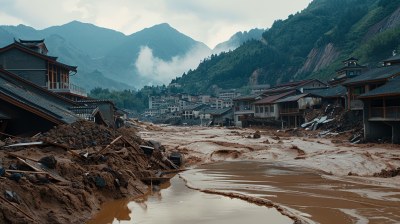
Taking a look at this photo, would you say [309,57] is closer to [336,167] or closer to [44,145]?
[336,167]

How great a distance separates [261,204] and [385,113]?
2167cm

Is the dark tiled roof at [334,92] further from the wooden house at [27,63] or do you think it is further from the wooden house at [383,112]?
the wooden house at [27,63]

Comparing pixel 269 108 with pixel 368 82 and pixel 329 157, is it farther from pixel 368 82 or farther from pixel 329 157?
pixel 329 157

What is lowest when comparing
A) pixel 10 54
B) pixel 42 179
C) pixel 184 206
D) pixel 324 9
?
pixel 184 206

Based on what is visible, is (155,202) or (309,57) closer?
(155,202)

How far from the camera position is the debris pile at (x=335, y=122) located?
38.2 m

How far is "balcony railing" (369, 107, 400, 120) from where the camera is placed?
2898 centimetres

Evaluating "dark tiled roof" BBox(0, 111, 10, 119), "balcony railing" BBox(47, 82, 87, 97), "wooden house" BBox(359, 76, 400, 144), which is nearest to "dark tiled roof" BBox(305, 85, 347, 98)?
"wooden house" BBox(359, 76, 400, 144)

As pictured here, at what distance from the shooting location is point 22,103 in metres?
18.1

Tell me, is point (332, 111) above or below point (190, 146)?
above

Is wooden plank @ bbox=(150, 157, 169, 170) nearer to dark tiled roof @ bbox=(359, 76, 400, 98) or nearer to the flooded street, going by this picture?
the flooded street

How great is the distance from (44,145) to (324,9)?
16368 cm

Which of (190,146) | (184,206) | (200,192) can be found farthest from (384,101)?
(184,206)

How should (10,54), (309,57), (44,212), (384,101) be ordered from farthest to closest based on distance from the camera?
(309,57) → (10,54) → (384,101) → (44,212)
